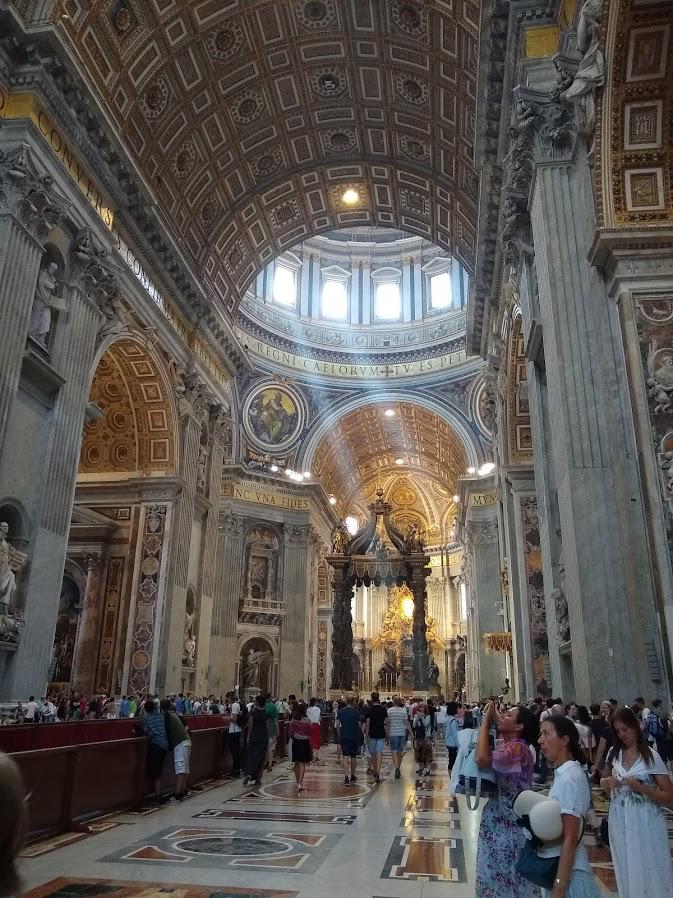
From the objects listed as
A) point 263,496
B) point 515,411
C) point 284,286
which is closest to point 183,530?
point 515,411

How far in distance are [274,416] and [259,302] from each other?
459cm

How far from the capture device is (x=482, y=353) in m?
17.3

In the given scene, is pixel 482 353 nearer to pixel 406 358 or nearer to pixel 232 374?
pixel 232 374

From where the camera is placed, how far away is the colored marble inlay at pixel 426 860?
4.62m

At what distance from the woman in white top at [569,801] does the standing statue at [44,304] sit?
9.71m

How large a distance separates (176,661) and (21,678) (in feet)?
18.5

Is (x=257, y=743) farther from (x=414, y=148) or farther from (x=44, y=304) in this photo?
(x=414, y=148)

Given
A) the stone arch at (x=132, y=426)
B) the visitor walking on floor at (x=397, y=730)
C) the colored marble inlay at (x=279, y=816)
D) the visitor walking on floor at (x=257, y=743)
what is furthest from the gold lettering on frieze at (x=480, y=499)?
the colored marble inlay at (x=279, y=816)

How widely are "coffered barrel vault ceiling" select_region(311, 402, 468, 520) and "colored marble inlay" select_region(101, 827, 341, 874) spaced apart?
25.0 metres

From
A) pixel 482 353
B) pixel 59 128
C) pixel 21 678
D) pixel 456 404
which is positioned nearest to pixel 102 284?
pixel 59 128

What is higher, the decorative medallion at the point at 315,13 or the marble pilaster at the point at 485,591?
the decorative medallion at the point at 315,13

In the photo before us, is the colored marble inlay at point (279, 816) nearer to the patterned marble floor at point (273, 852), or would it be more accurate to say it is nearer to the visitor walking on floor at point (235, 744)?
the patterned marble floor at point (273, 852)

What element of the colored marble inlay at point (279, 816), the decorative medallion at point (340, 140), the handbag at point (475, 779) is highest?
the decorative medallion at point (340, 140)

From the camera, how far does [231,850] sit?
5.32 meters
